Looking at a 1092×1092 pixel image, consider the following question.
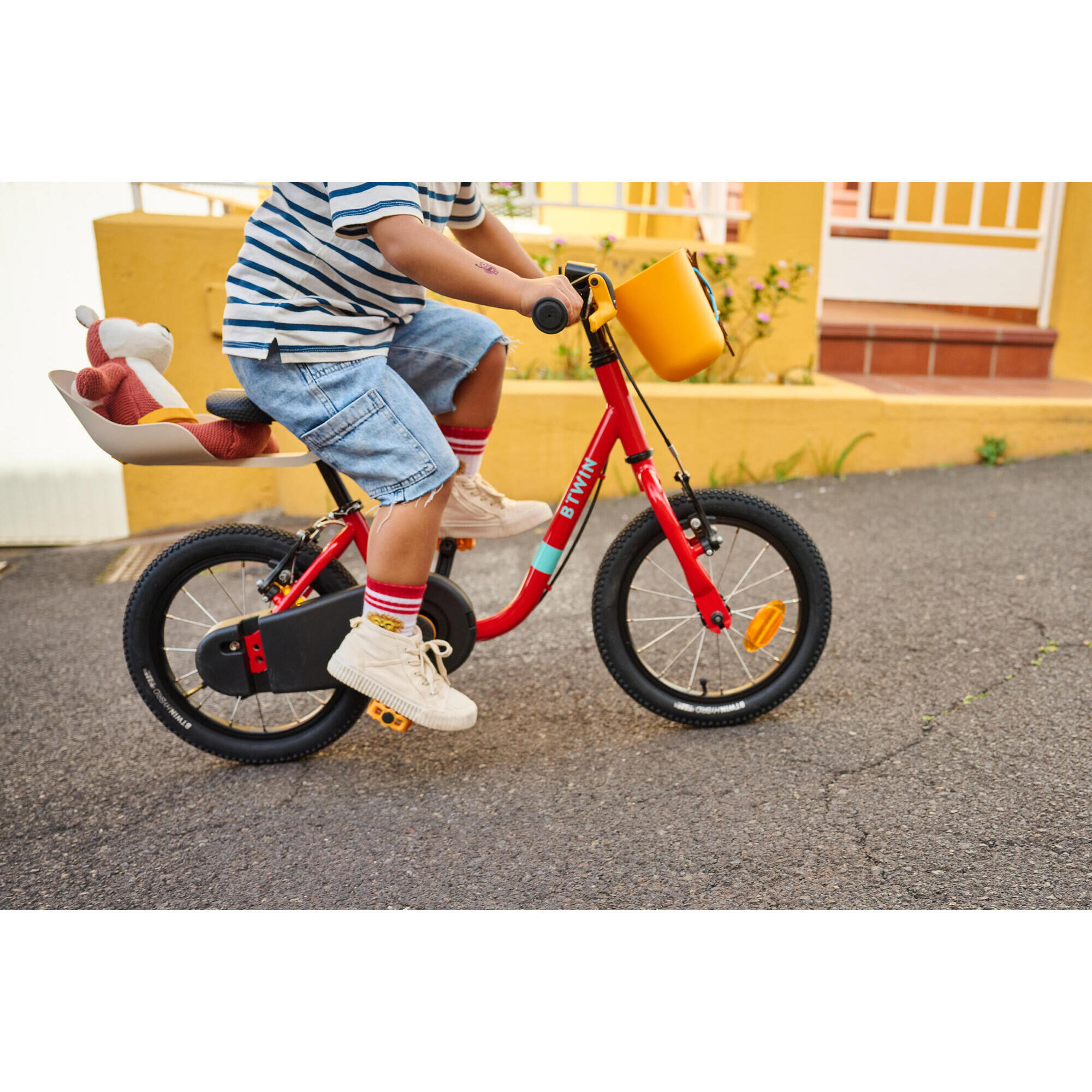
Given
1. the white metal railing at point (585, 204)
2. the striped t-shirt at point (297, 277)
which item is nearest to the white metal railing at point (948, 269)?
the white metal railing at point (585, 204)

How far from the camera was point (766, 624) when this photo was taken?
2449 millimetres

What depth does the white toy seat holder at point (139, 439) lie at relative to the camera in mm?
2100

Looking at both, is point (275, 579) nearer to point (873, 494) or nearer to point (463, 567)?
point (463, 567)

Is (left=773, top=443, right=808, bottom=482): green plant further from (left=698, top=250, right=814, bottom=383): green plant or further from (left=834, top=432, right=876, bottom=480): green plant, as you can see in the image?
(left=698, top=250, right=814, bottom=383): green plant

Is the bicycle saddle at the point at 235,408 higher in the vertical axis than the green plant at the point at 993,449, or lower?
higher

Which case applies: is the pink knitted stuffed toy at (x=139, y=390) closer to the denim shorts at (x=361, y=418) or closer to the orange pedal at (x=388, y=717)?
the denim shorts at (x=361, y=418)

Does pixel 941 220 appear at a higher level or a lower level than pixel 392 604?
higher

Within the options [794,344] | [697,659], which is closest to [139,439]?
[697,659]

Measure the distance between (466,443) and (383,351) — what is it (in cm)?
35

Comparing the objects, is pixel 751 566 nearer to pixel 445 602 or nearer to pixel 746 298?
pixel 445 602

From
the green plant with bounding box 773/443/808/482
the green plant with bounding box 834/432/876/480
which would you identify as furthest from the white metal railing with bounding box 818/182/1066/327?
the green plant with bounding box 773/443/808/482

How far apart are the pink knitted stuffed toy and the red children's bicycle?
0.19 ft

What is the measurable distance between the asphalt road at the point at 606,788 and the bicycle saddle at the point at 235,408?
93cm

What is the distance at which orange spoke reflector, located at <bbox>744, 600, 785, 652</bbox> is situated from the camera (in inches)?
96.4
